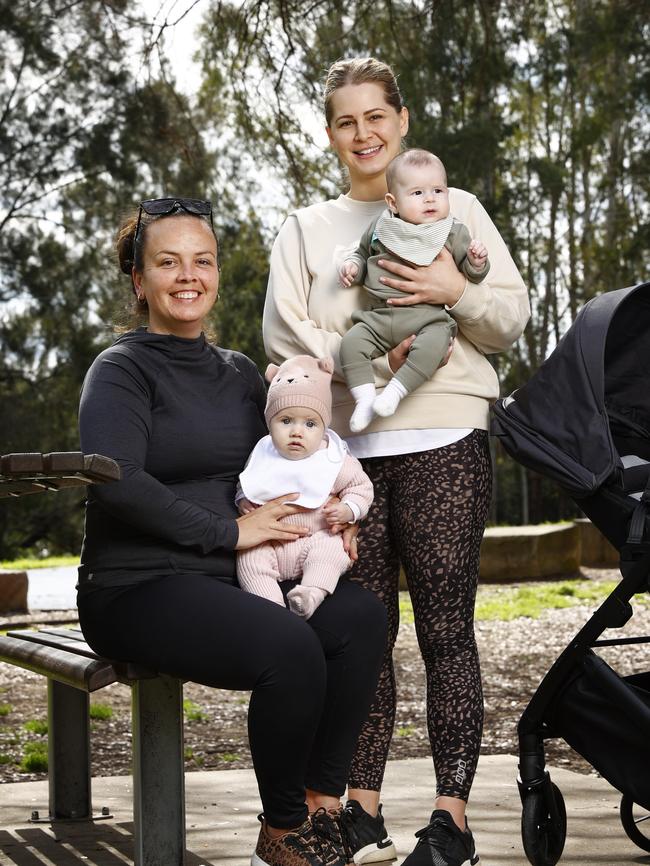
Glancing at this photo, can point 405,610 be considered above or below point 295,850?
below

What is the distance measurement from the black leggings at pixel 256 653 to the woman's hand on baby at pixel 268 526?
0.45 ft

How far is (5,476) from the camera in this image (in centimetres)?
249

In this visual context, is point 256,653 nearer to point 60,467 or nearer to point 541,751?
point 60,467

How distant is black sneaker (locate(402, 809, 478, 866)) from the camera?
9.59 feet

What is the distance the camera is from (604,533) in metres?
2.93

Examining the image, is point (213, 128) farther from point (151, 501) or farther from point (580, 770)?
point (151, 501)

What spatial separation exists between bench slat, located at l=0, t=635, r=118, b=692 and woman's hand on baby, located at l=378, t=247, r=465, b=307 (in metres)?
1.13

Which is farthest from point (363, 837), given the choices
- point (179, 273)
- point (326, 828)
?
point (179, 273)

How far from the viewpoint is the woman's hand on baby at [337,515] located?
2.88 m

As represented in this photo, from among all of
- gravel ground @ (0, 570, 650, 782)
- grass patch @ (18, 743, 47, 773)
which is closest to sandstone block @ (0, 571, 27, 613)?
gravel ground @ (0, 570, 650, 782)

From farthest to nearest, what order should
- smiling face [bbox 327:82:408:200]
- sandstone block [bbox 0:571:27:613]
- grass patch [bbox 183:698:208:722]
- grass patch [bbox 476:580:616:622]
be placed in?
grass patch [bbox 476:580:616:622] → sandstone block [bbox 0:571:27:613] → grass patch [bbox 183:698:208:722] → smiling face [bbox 327:82:408:200]

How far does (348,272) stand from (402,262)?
138mm

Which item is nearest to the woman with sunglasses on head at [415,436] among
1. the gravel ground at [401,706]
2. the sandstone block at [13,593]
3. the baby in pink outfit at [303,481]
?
the baby in pink outfit at [303,481]

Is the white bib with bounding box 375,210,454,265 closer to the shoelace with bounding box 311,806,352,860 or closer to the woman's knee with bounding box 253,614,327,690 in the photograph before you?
the woman's knee with bounding box 253,614,327,690
